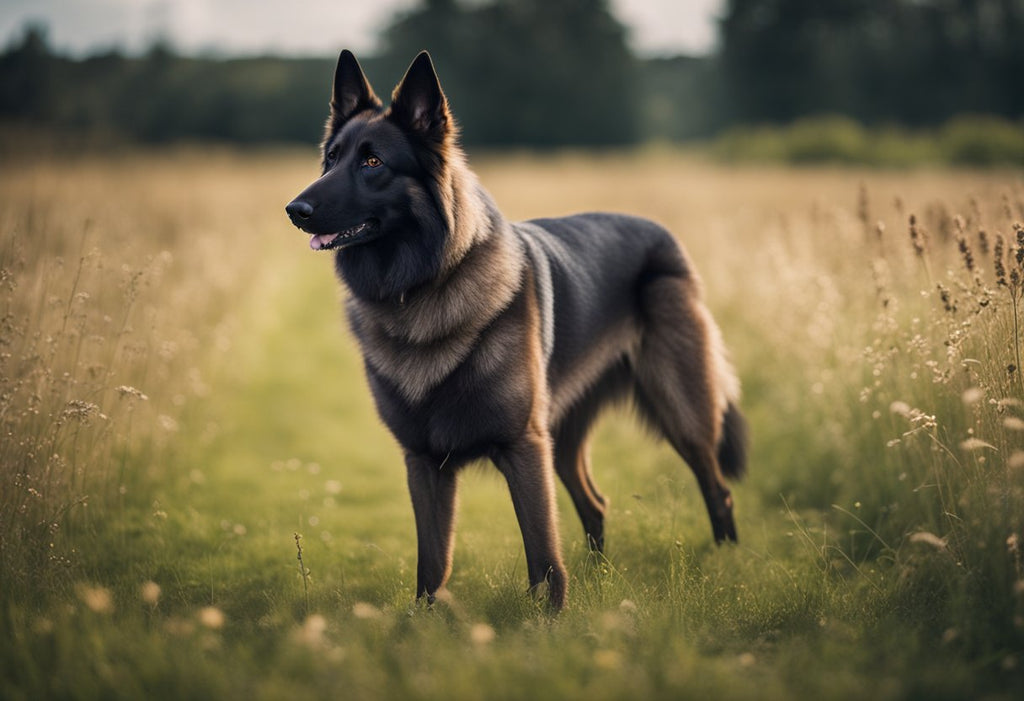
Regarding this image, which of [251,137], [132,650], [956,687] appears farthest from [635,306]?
[251,137]

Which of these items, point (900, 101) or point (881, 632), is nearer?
point (881, 632)

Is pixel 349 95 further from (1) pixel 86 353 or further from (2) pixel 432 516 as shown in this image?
(1) pixel 86 353

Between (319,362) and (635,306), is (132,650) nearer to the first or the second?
(635,306)

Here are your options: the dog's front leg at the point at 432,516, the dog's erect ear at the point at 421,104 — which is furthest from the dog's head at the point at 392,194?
the dog's front leg at the point at 432,516

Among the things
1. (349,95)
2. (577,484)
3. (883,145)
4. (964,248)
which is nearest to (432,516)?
(577,484)

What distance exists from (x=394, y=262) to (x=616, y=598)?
1670 millimetres

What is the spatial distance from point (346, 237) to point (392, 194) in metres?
0.26

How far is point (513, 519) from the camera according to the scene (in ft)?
15.0

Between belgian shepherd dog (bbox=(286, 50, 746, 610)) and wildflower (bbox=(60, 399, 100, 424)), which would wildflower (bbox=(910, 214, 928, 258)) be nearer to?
belgian shepherd dog (bbox=(286, 50, 746, 610))

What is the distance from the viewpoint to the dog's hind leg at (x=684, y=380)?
13.9 feet

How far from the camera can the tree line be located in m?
30.0

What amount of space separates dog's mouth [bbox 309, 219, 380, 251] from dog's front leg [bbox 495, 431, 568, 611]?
1060mm

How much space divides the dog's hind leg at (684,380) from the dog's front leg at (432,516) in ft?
4.85

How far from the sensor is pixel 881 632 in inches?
108
